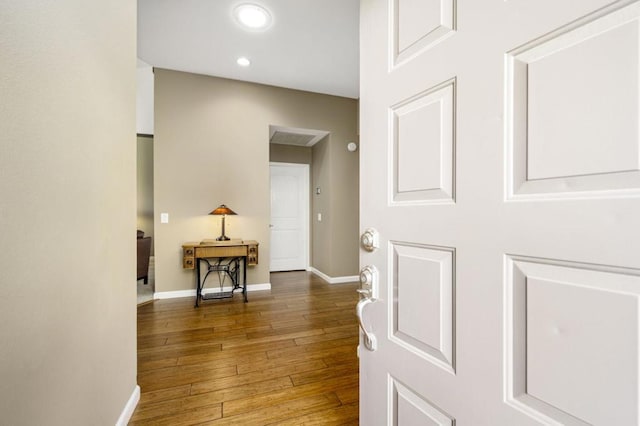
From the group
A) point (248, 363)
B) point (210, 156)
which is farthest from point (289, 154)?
point (248, 363)

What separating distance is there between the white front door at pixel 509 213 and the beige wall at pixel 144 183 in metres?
7.57

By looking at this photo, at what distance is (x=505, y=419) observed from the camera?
0.50 metres

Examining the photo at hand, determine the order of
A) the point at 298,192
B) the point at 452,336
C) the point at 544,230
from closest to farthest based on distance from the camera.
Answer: the point at 544,230, the point at 452,336, the point at 298,192

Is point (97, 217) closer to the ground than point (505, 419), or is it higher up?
higher up

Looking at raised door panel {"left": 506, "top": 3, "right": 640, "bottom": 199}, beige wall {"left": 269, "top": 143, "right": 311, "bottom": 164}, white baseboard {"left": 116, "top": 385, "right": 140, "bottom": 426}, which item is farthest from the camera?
beige wall {"left": 269, "top": 143, "right": 311, "bottom": 164}

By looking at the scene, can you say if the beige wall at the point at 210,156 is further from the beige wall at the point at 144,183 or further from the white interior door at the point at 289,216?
the beige wall at the point at 144,183

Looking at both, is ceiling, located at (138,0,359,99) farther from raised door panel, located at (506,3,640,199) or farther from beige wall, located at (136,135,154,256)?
beige wall, located at (136,135,154,256)

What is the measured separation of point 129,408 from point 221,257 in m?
2.09

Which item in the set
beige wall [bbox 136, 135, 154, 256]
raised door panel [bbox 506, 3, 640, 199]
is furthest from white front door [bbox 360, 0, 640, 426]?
beige wall [bbox 136, 135, 154, 256]

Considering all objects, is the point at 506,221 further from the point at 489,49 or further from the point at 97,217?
the point at 97,217

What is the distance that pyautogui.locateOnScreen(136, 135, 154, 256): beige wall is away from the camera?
22.6 ft

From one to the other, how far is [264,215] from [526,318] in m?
3.75

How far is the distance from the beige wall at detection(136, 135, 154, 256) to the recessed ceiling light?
5547 mm

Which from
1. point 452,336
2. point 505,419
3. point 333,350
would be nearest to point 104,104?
point 452,336
